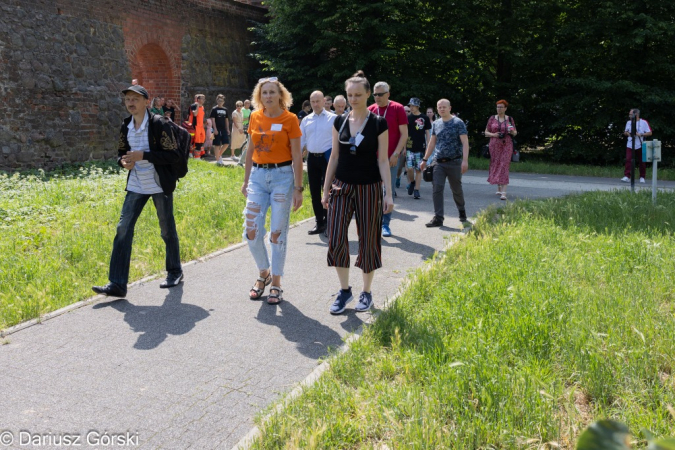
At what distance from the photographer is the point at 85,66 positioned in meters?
16.9

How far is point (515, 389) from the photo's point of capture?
3652 mm

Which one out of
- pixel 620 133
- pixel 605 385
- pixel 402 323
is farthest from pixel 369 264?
pixel 620 133

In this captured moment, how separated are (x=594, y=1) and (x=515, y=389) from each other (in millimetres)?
22941

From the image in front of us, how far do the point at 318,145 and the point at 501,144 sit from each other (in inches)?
208

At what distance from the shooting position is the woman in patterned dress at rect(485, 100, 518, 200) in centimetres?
1297

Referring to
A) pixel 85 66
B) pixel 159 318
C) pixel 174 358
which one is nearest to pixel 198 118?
pixel 85 66

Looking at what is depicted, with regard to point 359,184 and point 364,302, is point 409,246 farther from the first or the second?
point 359,184

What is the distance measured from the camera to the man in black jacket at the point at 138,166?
243 inches

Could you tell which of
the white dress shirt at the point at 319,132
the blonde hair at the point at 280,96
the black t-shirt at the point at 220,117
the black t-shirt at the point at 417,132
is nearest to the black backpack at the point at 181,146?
the blonde hair at the point at 280,96

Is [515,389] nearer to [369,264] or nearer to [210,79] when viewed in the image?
[369,264]

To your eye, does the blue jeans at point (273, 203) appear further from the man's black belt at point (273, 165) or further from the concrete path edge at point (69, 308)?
the concrete path edge at point (69, 308)

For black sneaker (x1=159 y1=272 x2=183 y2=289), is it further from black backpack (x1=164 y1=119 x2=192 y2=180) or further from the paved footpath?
black backpack (x1=164 y1=119 x2=192 y2=180)

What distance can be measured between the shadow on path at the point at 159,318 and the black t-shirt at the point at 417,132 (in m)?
7.45

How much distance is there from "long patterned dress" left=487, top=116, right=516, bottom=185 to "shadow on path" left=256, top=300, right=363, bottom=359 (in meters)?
8.24
